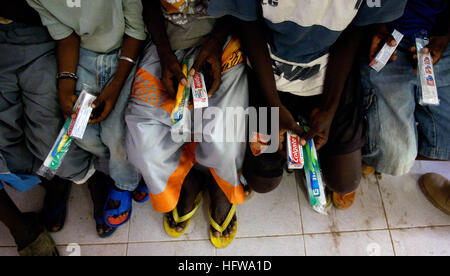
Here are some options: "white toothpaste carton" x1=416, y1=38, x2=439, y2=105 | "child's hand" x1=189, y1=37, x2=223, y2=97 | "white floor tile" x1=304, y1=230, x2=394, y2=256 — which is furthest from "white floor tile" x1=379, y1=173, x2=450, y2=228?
"child's hand" x1=189, y1=37, x2=223, y2=97

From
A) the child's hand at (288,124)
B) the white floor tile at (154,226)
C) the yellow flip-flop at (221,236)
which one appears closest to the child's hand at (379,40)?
the child's hand at (288,124)

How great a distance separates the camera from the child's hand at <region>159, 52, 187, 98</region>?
109cm

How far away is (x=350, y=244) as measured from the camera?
141 centimetres

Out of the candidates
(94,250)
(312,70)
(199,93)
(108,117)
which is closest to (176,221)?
(94,250)

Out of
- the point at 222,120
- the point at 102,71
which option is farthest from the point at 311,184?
the point at 102,71

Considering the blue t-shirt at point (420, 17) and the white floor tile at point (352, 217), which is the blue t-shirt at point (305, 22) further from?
the white floor tile at point (352, 217)

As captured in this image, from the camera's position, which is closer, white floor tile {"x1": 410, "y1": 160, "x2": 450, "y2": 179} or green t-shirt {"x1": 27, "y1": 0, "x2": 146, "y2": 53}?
green t-shirt {"x1": 27, "y1": 0, "x2": 146, "y2": 53}

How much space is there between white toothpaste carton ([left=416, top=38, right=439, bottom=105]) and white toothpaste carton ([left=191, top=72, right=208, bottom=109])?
82 centimetres

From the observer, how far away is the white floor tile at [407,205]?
1.45 metres

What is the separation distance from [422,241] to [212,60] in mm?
1404

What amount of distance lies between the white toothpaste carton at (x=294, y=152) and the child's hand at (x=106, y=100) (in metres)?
0.75

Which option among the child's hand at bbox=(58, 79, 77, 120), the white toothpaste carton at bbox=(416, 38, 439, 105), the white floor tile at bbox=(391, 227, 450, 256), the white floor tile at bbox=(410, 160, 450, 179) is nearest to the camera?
the white toothpaste carton at bbox=(416, 38, 439, 105)

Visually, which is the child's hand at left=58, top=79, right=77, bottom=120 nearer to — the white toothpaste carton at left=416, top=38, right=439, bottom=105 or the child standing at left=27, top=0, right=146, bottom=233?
the child standing at left=27, top=0, right=146, bottom=233

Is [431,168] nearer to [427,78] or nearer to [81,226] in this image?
[427,78]
